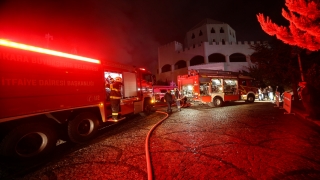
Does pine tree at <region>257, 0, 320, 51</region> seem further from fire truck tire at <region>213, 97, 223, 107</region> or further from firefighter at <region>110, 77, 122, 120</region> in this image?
firefighter at <region>110, 77, 122, 120</region>

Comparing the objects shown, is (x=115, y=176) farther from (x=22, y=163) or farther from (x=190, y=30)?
(x=190, y=30)

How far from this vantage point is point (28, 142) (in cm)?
399

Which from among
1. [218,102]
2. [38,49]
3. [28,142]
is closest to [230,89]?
[218,102]

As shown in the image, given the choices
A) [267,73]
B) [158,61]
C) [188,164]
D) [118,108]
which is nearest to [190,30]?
[158,61]

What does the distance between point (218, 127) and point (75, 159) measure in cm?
461

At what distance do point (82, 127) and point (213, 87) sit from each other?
9635 mm

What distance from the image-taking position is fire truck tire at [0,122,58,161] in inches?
140

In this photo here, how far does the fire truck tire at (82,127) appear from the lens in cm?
499

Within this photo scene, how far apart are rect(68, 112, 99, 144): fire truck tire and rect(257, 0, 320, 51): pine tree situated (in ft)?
26.1

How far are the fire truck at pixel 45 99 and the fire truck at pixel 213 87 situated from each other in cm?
740

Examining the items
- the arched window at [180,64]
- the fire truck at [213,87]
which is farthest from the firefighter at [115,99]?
the arched window at [180,64]

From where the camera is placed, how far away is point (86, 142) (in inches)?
203

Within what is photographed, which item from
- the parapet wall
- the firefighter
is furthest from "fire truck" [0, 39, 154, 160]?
the parapet wall

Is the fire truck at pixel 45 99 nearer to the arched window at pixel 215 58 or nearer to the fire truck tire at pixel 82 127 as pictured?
the fire truck tire at pixel 82 127
